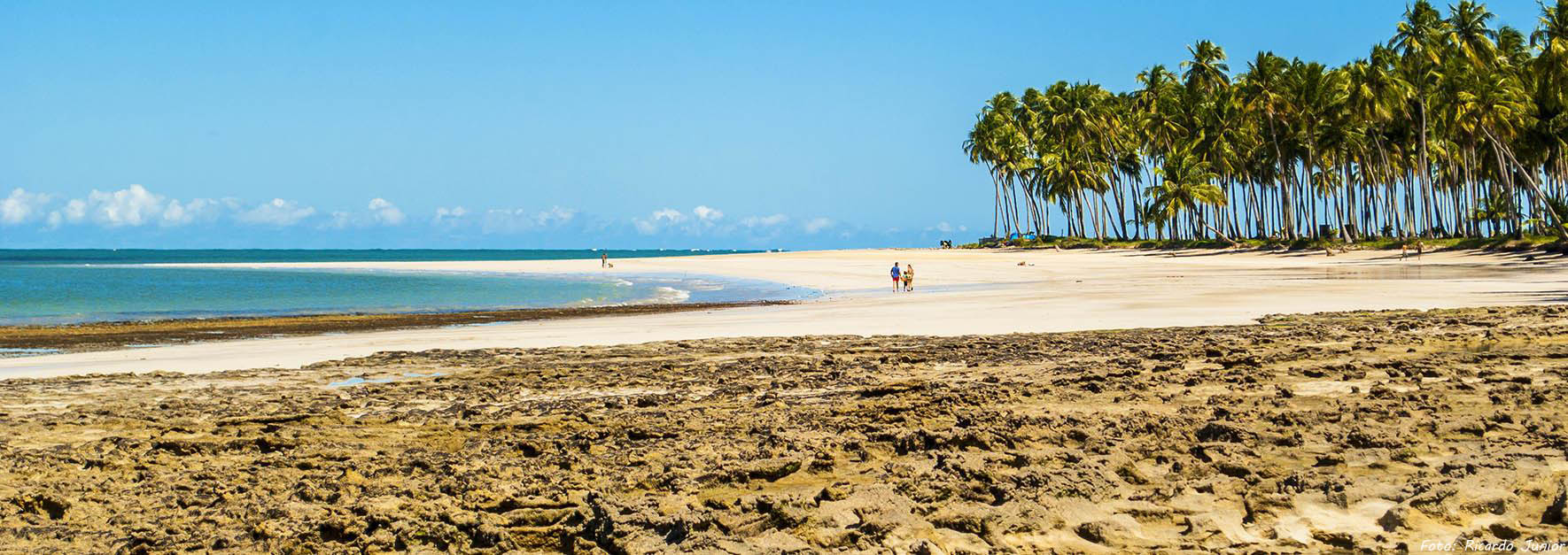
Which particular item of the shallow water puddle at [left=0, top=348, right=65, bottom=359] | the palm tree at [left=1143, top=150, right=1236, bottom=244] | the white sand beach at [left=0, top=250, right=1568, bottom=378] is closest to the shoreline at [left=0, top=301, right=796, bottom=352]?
the shallow water puddle at [left=0, top=348, right=65, bottom=359]

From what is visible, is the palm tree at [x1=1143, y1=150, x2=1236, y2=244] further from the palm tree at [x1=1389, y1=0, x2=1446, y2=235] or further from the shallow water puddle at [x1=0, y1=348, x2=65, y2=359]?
the shallow water puddle at [x1=0, y1=348, x2=65, y2=359]

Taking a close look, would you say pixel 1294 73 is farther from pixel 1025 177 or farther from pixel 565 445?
pixel 565 445

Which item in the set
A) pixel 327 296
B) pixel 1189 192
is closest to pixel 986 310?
pixel 327 296

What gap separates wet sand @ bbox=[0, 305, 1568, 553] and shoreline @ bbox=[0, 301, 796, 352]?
9.98 m

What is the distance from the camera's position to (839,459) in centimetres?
644

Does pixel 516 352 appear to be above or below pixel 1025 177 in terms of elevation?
below

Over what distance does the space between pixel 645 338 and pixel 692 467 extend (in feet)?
36.8

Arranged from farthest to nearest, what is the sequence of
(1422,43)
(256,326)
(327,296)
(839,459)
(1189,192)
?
(1189,192) → (1422,43) → (327,296) → (256,326) → (839,459)

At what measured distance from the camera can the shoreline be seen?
19897mm

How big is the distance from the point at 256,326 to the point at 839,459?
21369 mm

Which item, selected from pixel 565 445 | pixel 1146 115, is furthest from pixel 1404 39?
pixel 565 445

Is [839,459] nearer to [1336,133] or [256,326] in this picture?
[256,326]

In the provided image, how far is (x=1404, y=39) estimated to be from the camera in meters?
54.7

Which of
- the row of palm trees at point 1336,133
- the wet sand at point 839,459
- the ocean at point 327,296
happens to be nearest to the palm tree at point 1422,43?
the row of palm trees at point 1336,133
